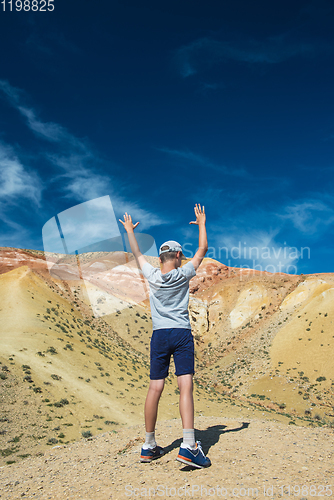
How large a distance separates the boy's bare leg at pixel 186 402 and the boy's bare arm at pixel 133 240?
1671 millimetres

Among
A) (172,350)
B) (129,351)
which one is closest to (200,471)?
(172,350)

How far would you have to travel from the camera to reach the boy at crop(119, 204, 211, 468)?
367cm

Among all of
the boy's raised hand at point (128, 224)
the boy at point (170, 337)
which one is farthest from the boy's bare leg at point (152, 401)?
the boy's raised hand at point (128, 224)

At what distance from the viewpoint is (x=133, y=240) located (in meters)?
4.38

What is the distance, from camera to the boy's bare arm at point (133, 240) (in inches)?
168

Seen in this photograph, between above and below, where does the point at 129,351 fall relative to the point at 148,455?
below

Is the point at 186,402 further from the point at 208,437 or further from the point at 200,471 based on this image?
the point at 208,437

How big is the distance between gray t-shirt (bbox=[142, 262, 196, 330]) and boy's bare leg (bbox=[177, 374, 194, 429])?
2.21 ft

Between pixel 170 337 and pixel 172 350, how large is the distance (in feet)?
0.61

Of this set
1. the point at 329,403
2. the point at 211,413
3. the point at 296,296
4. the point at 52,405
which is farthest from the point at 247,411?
the point at 296,296

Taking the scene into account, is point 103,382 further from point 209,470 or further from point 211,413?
point 209,470

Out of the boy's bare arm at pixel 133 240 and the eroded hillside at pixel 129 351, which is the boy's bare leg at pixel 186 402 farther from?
the eroded hillside at pixel 129 351

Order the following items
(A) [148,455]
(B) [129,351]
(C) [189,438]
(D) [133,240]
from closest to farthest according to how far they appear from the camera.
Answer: (C) [189,438] < (A) [148,455] < (D) [133,240] < (B) [129,351]

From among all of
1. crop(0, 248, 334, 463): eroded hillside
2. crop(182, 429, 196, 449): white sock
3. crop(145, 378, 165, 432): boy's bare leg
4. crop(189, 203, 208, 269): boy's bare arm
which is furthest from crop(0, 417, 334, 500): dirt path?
crop(0, 248, 334, 463): eroded hillside
